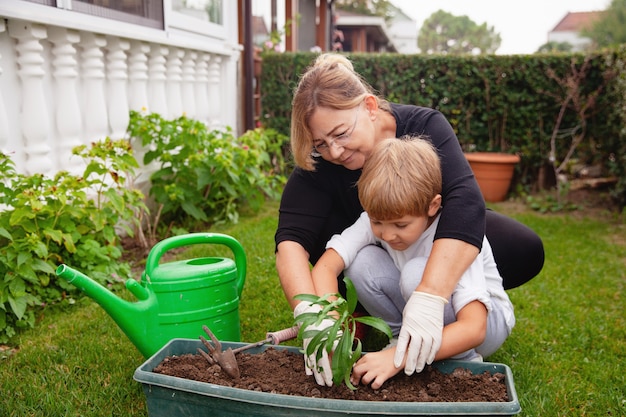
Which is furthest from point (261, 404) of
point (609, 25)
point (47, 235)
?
point (609, 25)

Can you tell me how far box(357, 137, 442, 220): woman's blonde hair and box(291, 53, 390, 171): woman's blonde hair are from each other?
0.21 meters

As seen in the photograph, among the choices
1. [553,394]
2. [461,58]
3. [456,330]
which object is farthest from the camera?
[461,58]

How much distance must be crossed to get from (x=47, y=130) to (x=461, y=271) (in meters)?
2.09

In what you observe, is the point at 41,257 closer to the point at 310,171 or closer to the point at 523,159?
the point at 310,171

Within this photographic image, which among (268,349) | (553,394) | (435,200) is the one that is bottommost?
(553,394)

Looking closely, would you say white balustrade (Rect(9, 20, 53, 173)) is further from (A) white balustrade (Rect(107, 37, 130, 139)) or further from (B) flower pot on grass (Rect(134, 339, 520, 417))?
(B) flower pot on grass (Rect(134, 339, 520, 417))

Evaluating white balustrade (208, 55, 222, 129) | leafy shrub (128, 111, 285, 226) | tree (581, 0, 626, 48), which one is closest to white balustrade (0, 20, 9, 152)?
leafy shrub (128, 111, 285, 226)

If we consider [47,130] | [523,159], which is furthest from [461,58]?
[47,130]

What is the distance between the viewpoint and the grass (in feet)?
5.85

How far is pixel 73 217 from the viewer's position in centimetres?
264

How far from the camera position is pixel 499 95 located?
560 centimetres

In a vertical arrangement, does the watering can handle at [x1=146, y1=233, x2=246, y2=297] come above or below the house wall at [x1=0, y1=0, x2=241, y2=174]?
below

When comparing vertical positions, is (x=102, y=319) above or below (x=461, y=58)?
below

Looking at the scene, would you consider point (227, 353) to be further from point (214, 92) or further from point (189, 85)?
point (214, 92)
